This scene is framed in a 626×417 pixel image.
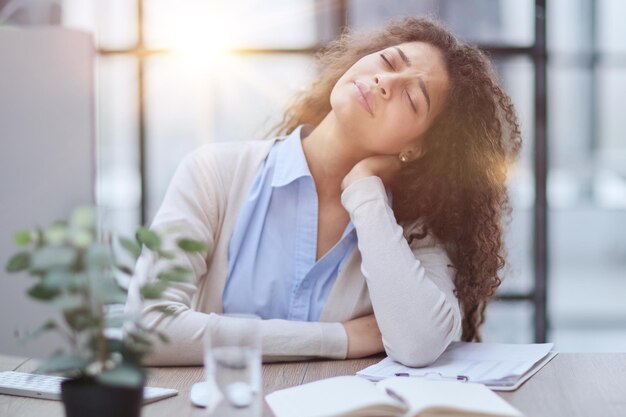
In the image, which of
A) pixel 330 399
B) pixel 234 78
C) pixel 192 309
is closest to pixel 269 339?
pixel 192 309

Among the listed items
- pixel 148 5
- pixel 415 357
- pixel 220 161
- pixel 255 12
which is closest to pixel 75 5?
pixel 148 5

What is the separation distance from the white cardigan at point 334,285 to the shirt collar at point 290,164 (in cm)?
5

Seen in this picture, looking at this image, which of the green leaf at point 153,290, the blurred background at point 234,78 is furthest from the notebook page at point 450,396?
the blurred background at point 234,78

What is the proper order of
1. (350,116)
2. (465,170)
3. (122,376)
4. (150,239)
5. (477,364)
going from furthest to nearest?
1. (465,170)
2. (350,116)
3. (477,364)
4. (150,239)
5. (122,376)

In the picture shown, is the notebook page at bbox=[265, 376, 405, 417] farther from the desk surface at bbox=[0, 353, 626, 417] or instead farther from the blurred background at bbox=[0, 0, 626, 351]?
the blurred background at bbox=[0, 0, 626, 351]

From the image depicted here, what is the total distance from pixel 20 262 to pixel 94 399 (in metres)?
0.16

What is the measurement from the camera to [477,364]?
4.52 feet

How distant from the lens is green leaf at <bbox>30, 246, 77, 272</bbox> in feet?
2.58

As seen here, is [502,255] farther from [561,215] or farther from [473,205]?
[561,215]

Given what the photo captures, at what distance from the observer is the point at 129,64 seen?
122 inches

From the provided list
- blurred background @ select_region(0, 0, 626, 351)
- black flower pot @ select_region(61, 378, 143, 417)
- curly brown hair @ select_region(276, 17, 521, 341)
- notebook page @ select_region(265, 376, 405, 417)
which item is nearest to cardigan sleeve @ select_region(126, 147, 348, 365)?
notebook page @ select_region(265, 376, 405, 417)

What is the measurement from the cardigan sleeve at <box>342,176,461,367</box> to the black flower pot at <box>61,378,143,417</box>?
695 millimetres

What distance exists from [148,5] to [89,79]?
1743 millimetres

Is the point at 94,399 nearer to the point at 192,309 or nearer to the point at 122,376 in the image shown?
the point at 122,376
